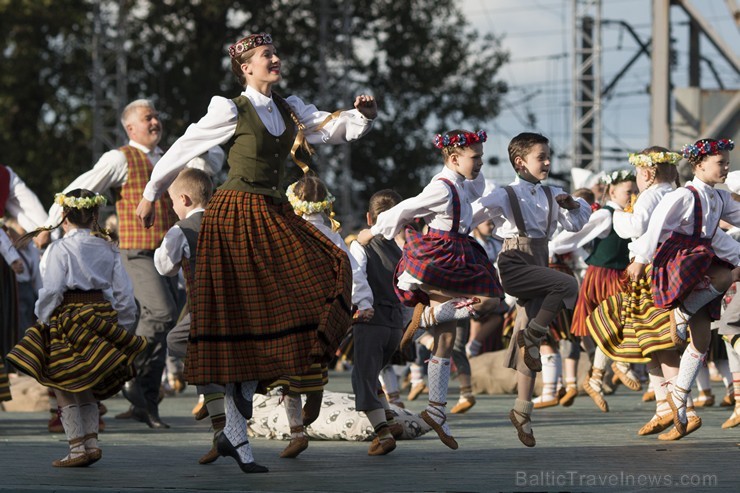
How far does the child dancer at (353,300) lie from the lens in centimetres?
773

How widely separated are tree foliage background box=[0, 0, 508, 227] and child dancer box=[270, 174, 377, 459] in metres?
19.8

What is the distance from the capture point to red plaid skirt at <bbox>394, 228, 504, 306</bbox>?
25.6 feet

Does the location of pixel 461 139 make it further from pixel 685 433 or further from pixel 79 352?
pixel 79 352

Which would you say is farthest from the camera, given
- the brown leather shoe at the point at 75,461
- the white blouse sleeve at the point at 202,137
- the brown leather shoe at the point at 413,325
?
the brown leather shoe at the point at 413,325

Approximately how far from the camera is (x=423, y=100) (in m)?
34.4

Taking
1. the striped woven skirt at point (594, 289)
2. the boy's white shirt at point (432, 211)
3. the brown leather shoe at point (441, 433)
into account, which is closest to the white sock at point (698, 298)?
the boy's white shirt at point (432, 211)

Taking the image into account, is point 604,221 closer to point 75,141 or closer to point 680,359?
point 680,359

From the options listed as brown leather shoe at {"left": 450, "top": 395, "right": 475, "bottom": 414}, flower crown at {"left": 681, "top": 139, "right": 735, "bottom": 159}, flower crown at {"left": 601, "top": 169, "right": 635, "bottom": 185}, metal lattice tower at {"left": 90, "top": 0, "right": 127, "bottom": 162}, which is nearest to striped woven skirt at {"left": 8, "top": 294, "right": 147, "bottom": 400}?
flower crown at {"left": 681, "top": 139, "right": 735, "bottom": 159}

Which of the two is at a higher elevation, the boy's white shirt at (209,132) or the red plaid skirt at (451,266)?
the boy's white shirt at (209,132)

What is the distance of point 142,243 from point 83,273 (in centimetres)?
203

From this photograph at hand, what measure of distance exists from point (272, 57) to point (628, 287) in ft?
9.95

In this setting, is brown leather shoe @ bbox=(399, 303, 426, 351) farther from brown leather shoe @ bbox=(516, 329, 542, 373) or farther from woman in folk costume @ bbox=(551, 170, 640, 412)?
woman in folk costume @ bbox=(551, 170, 640, 412)

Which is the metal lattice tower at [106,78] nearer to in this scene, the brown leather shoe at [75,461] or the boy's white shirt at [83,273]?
the boy's white shirt at [83,273]

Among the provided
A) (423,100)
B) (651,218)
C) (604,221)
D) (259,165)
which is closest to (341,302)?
(259,165)
